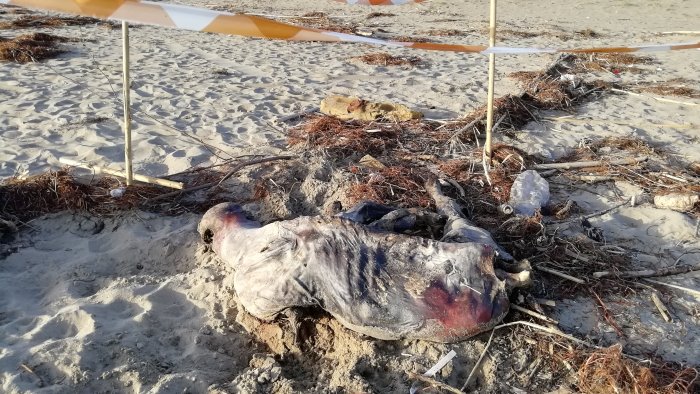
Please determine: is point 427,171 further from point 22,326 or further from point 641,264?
point 22,326

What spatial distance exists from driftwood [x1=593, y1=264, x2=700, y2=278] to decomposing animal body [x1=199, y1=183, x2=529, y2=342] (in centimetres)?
84

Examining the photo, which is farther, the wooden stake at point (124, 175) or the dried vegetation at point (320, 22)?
the dried vegetation at point (320, 22)

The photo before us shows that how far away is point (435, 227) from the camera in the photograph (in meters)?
3.49

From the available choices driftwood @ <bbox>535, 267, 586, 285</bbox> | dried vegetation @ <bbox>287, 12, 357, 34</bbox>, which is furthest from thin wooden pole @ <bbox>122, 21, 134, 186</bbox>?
dried vegetation @ <bbox>287, 12, 357, 34</bbox>

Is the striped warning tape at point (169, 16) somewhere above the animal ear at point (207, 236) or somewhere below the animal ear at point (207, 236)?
above

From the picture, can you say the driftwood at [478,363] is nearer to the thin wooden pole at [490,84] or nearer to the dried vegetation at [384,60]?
the thin wooden pole at [490,84]

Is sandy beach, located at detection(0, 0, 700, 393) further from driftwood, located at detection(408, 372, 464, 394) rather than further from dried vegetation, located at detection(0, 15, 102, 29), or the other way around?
dried vegetation, located at detection(0, 15, 102, 29)

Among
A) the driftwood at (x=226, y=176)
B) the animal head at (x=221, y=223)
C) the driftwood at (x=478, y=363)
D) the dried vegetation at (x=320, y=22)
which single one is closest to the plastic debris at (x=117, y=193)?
the driftwood at (x=226, y=176)

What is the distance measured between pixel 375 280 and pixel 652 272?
5.94ft

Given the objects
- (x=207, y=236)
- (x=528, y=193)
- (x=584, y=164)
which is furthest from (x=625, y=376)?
(x=584, y=164)

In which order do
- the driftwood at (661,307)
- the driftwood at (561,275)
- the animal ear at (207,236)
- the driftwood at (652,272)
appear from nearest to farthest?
the driftwood at (661,307) < the driftwood at (561,275) < the driftwood at (652,272) < the animal ear at (207,236)

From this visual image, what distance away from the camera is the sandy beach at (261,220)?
2.60 meters

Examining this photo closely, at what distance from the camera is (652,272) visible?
324cm

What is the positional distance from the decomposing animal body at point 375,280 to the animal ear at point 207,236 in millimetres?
562
